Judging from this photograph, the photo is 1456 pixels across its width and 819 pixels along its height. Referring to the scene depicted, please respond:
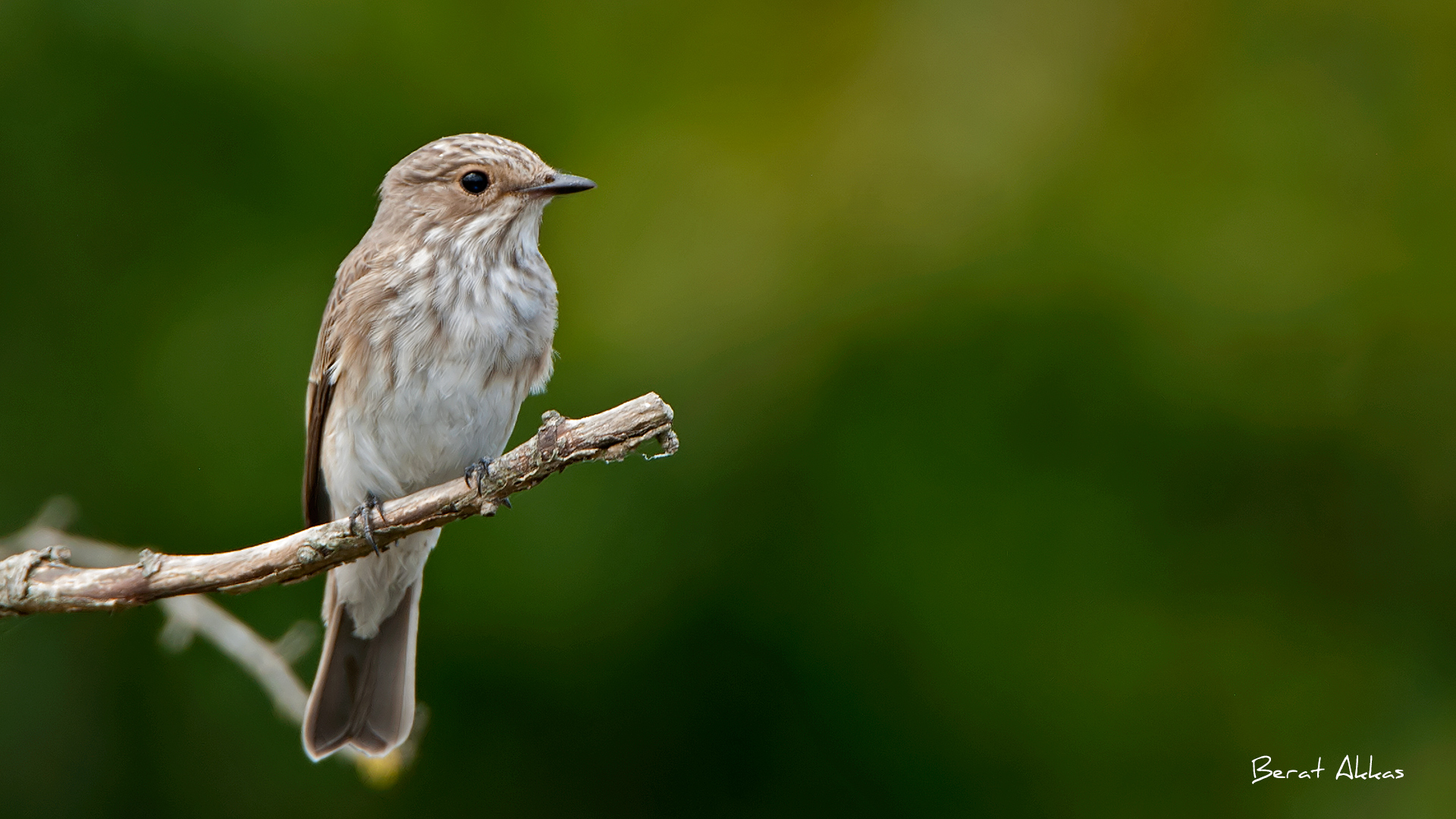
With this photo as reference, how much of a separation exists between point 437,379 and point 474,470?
291 millimetres

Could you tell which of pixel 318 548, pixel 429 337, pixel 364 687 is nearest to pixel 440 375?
pixel 429 337

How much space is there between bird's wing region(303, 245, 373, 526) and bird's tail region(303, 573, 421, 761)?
0.27 metres

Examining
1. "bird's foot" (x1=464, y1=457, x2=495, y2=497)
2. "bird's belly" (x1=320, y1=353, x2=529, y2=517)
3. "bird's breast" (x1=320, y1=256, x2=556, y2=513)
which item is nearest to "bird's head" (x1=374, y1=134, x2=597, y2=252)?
"bird's breast" (x1=320, y1=256, x2=556, y2=513)

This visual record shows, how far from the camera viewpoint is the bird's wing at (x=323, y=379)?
10.3 ft

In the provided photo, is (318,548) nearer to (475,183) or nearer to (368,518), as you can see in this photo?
(368,518)

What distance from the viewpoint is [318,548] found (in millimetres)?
2469

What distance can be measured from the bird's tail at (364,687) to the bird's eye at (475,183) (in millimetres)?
1155

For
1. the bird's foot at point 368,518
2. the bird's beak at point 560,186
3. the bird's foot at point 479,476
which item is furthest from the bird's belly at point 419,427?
the bird's beak at point 560,186

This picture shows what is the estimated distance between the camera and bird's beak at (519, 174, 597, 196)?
2.98 m

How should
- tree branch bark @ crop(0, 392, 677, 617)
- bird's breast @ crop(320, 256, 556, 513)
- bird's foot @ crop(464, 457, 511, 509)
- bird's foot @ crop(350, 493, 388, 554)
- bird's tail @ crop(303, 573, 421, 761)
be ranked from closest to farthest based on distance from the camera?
tree branch bark @ crop(0, 392, 677, 617), bird's foot @ crop(464, 457, 511, 509), bird's foot @ crop(350, 493, 388, 554), bird's breast @ crop(320, 256, 556, 513), bird's tail @ crop(303, 573, 421, 761)

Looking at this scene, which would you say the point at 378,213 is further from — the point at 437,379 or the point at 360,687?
the point at 360,687

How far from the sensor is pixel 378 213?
132 inches

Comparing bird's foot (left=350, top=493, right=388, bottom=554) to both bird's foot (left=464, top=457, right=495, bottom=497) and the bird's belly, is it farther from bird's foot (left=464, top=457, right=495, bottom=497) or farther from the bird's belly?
the bird's belly

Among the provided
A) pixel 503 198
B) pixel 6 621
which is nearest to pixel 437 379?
pixel 503 198
